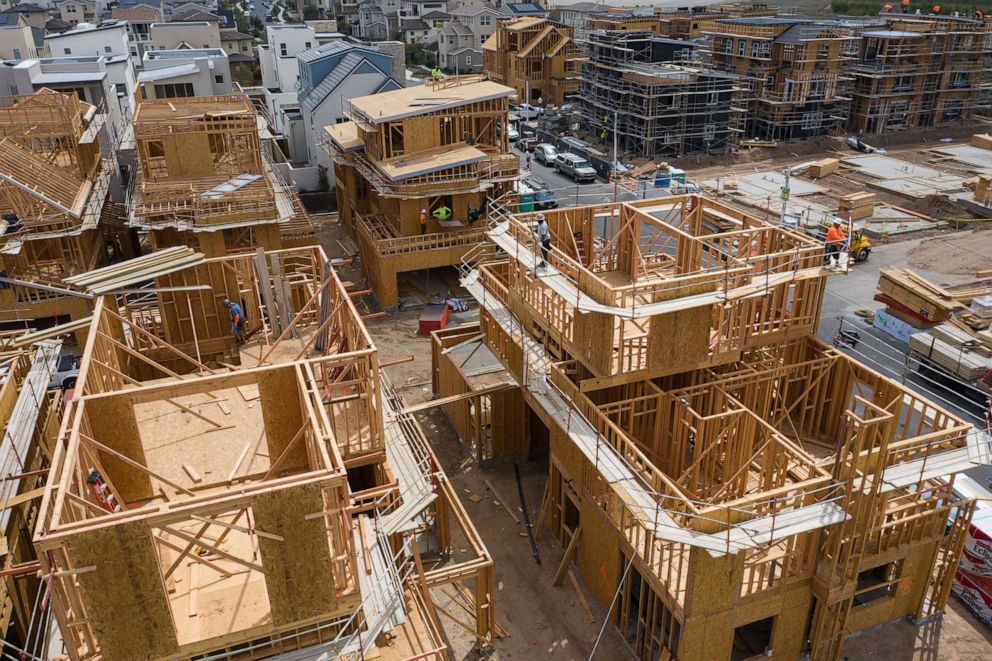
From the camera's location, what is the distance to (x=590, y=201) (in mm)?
51312

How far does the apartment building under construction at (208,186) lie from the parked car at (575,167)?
23.1 metres

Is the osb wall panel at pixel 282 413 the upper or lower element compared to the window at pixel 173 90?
lower

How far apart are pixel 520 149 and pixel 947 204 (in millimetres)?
33983

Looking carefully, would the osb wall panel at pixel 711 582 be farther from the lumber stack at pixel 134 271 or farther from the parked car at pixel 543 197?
the parked car at pixel 543 197

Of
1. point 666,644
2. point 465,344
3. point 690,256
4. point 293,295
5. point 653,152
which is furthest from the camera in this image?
point 653,152

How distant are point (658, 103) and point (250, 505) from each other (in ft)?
194

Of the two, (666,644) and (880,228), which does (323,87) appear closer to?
(880,228)

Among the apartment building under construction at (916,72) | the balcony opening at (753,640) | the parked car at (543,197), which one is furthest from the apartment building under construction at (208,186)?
the apartment building under construction at (916,72)

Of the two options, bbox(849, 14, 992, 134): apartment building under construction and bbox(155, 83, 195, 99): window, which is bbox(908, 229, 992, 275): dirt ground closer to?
bbox(849, 14, 992, 134): apartment building under construction

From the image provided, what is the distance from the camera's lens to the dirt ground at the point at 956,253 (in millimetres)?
42781

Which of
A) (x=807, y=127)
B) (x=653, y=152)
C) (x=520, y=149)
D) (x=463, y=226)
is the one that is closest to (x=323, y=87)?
(x=520, y=149)

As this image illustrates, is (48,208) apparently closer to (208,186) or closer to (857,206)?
(208,186)

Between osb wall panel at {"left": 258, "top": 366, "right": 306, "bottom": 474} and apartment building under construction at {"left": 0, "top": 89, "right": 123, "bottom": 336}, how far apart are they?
1626cm

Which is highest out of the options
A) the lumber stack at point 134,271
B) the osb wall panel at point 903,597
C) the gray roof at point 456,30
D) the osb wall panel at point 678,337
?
the gray roof at point 456,30
